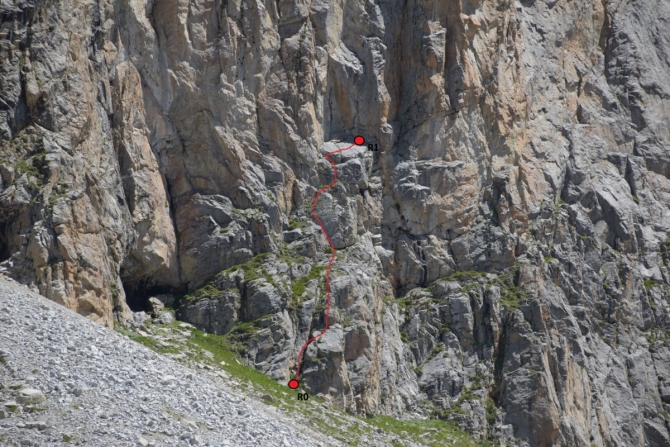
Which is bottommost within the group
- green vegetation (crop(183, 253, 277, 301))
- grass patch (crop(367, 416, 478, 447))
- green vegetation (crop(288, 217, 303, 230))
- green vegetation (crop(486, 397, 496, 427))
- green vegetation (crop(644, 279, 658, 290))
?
grass patch (crop(367, 416, 478, 447))

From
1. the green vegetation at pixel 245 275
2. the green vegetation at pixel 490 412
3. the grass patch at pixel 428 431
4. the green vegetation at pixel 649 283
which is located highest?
the green vegetation at pixel 649 283

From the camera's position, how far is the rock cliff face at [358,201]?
3675cm

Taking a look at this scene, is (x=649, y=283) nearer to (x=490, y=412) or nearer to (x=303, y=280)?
(x=490, y=412)

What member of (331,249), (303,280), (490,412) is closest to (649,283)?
(490,412)

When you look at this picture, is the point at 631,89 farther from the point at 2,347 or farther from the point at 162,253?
the point at 2,347

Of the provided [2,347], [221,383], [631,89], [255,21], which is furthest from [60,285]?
[631,89]

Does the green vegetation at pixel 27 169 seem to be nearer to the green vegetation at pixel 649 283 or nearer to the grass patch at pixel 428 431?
the grass patch at pixel 428 431

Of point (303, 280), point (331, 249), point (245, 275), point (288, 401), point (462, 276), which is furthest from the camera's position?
point (462, 276)

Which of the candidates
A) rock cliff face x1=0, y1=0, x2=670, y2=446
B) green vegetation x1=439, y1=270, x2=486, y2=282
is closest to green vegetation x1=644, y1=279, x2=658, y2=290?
rock cliff face x1=0, y1=0, x2=670, y2=446

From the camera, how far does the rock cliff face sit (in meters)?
36.8

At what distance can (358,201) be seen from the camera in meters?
48.8

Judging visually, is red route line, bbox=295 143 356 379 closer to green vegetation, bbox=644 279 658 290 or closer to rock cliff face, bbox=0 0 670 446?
rock cliff face, bbox=0 0 670 446

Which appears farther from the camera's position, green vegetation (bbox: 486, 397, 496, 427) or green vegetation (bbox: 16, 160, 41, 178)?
green vegetation (bbox: 486, 397, 496, 427)

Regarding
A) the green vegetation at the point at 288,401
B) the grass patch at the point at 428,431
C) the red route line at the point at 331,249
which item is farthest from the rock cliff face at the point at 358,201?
the green vegetation at the point at 288,401
